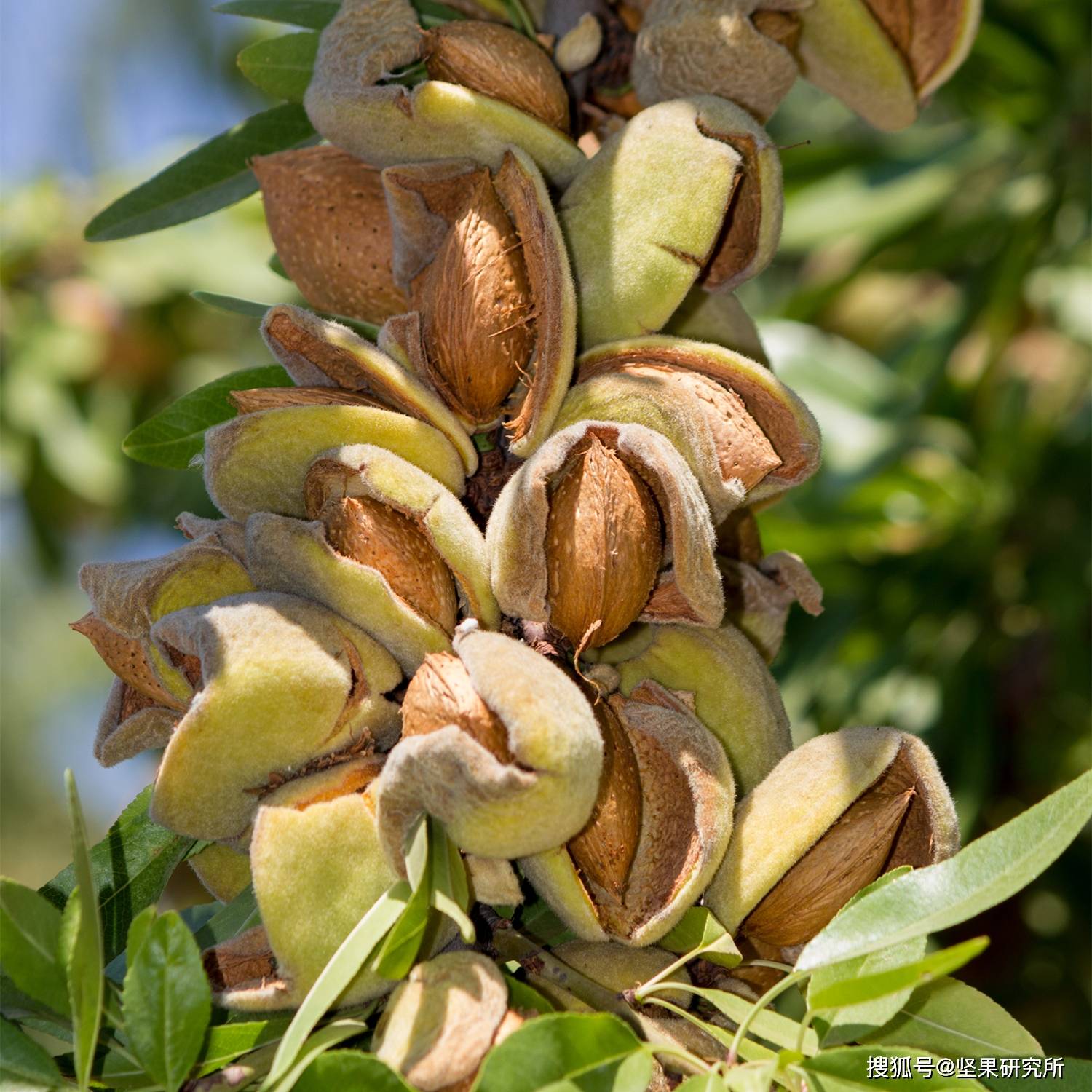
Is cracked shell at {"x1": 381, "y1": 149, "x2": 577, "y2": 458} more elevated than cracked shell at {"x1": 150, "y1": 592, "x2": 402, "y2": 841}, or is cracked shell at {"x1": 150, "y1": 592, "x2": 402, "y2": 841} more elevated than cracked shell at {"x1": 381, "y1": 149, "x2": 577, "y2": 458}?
cracked shell at {"x1": 381, "y1": 149, "x2": 577, "y2": 458}

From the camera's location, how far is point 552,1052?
29.9 inches

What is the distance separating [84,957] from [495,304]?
1.81ft

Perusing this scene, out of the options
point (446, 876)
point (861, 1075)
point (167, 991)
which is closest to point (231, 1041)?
point (167, 991)

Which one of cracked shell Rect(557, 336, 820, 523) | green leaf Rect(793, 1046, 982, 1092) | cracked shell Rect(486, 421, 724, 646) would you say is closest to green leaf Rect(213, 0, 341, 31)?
cracked shell Rect(557, 336, 820, 523)

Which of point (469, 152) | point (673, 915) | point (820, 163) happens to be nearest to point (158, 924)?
point (673, 915)

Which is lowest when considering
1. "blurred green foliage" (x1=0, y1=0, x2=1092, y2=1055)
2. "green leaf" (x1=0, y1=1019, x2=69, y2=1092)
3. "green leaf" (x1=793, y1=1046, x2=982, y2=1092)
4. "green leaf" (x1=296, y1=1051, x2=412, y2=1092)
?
"blurred green foliage" (x1=0, y1=0, x2=1092, y2=1055)

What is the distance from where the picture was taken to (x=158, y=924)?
0.81 meters

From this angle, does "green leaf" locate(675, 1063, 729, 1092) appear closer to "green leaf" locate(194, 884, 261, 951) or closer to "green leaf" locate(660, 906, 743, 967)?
"green leaf" locate(660, 906, 743, 967)

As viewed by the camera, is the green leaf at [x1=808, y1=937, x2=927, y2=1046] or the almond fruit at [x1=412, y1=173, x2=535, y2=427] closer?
the green leaf at [x1=808, y1=937, x2=927, y2=1046]

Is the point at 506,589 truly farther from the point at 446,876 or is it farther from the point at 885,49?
the point at 885,49

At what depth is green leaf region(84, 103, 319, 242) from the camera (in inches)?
52.9

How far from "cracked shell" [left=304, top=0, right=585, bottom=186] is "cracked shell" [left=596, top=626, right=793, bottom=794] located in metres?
0.41

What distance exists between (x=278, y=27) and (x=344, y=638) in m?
2.42

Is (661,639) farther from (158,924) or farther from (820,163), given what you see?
(820,163)
